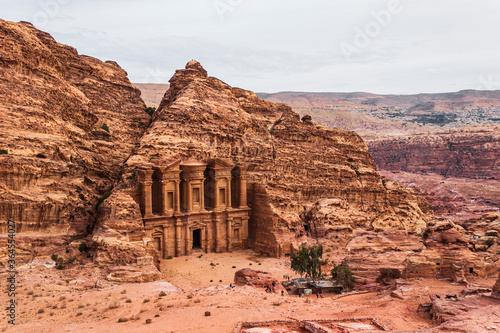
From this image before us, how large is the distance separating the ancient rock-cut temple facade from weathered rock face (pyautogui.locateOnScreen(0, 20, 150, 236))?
5.68 metres

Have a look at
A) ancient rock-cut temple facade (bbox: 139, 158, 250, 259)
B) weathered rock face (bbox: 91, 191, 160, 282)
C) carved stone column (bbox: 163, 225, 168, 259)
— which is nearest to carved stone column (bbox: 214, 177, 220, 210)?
ancient rock-cut temple facade (bbox: 139, 158, 250, 259)

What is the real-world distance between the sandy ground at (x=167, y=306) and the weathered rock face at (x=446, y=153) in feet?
370

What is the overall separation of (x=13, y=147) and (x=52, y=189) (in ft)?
14.3

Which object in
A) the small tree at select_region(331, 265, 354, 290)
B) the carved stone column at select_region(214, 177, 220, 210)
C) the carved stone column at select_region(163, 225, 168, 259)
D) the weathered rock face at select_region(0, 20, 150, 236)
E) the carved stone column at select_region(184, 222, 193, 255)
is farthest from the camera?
the carved stone column at select_region(214, 177, 220, 210)

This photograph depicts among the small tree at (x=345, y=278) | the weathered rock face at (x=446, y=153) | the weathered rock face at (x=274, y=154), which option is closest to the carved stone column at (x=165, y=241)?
the weathered rock face at (x=274, y=154)

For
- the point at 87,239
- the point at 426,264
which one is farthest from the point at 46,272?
the point at 426,264

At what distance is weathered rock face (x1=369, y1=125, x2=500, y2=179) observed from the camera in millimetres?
124875

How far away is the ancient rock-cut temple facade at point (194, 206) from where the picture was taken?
38594mm

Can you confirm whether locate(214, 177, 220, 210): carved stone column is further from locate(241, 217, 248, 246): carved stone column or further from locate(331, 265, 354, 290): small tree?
locate(331, 265, 354, 290): small tree

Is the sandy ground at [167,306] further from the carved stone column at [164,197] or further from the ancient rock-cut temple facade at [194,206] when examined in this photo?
the carved stone column at [164,197]

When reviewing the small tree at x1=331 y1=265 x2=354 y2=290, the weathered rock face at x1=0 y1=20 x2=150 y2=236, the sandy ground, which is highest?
the weathered rock face at x1=0 y1=20 x2=150 y2=236

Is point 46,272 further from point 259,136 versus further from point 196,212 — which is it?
point 259,136

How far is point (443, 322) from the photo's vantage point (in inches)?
773

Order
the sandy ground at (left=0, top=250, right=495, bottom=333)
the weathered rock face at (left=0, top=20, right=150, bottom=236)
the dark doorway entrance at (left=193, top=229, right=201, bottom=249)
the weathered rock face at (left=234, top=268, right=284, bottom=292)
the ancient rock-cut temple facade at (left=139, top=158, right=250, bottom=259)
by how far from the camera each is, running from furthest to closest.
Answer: the dark doorway entrance at (left=193, top=229, right=201, bottom=249), the ancient rock-cut temple facade at (left=139, top=158, right=250, bottom=259), the weathered rock face at (left=0, top=20, right=150, bottom=236), the weathered rock face at (left=234, top=268, right=284, bottom=292), the sandy ground at (left=0, top=250, right=495, bottom=333)
